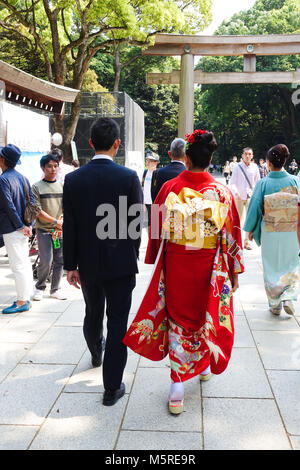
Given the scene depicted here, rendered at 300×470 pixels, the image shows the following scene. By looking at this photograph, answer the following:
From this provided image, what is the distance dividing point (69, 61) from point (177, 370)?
64.8 ft

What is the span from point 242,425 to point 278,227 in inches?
93.8

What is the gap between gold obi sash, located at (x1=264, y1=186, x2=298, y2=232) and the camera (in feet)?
14.6

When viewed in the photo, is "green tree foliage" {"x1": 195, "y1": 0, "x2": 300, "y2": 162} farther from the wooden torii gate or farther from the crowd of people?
the crowd of people

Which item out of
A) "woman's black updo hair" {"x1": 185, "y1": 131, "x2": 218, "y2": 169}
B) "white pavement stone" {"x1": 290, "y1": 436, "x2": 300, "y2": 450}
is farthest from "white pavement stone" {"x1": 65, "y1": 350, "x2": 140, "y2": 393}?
"woman's black updo hair" {"x1": 185, "y1": 131, "x2": 218, "y2": 169}

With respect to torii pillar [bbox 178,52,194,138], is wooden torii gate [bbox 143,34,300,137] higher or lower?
higher

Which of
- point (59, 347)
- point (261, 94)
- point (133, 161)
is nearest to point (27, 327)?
point (59, 347)

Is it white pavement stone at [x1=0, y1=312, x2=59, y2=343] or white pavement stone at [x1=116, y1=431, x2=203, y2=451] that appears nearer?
white pavement stone at [x1=116, y1=431, x2=203, y2=451]

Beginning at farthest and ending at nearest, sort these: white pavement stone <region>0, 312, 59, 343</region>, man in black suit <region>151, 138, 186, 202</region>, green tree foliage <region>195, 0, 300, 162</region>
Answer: green tree foliage <region>195, 0, 300, 162</region>
man in black suit <region>151, 138, 186, 202</region>
white pavement stone <region>0, 312, 59, 343</region>

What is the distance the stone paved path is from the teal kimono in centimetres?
37

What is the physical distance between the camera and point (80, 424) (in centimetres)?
261

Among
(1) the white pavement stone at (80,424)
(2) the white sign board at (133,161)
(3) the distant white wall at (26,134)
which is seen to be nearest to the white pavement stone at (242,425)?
(1) the white pavement stone at (80,424)

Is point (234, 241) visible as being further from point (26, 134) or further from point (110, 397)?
point (26, 134)

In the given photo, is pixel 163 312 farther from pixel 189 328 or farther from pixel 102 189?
pixel 102 189
